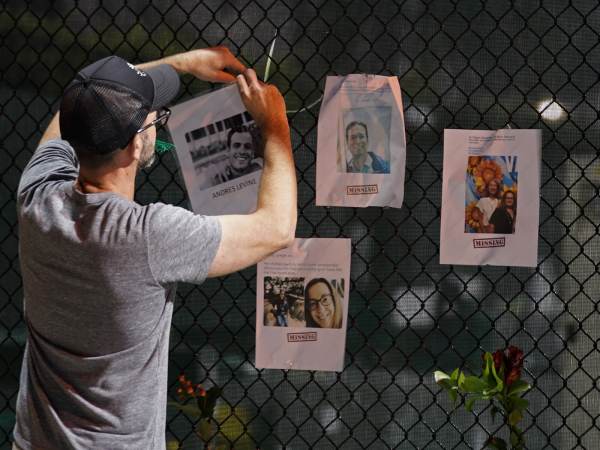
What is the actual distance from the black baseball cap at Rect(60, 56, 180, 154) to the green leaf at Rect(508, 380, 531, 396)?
3.56 ft

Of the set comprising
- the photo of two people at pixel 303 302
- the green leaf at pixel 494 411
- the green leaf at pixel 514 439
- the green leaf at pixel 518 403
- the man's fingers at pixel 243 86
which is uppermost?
the man's fingers at pixel 243 86

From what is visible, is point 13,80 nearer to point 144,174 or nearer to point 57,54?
point 57,54

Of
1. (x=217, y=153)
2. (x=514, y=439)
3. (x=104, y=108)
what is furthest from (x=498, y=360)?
(x=104, y=108)

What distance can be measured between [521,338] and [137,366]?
1072mm

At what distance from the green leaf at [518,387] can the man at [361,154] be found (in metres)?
0.60

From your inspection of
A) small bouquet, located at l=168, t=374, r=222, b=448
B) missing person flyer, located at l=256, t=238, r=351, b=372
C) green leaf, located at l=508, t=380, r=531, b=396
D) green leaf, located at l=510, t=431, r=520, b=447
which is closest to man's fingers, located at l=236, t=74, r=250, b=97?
missing person flyer, located at l=256, t=238, r=351, b=372

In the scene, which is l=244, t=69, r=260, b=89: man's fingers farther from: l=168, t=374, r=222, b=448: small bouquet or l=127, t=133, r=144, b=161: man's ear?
l=168, t=374, r=222, b=448: small bouquet

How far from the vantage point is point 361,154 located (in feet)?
6.82

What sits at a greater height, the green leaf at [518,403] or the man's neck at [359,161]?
the man's neck at [359,161]

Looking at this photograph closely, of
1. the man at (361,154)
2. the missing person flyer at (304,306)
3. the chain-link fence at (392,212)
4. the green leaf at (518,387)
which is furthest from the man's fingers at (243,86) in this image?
the green leaf at (518,387)

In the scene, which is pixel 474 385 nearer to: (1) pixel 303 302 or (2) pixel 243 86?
(1) pixel 303 302

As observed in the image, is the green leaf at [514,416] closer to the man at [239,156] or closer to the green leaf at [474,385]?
the green leaf at [474,385]

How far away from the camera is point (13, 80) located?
2135mm

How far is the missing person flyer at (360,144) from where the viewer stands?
2057 millimetres
